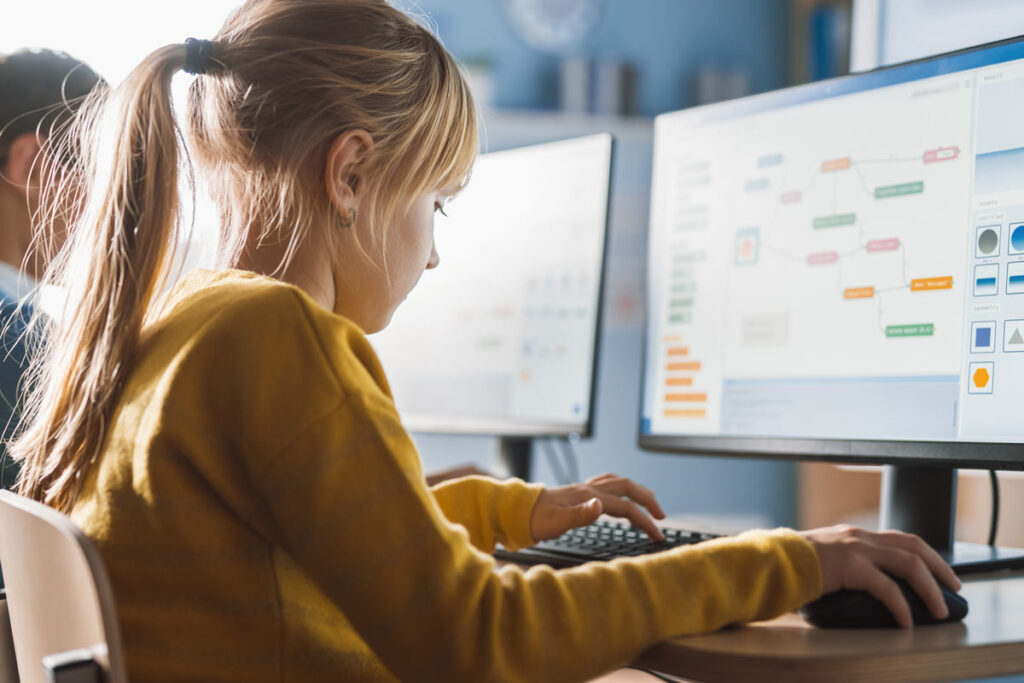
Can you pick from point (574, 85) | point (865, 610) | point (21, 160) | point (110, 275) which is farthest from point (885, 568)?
point (574, 85)

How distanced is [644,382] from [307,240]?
1.55ft

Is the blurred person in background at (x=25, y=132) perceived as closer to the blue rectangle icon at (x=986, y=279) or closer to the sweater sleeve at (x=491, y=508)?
the sweater sleeve at (x=491, y=508)

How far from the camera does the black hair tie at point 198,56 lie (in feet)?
2.66

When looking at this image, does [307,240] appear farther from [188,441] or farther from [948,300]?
[948,300]

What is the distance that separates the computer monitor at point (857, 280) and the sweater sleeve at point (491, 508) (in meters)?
0.24

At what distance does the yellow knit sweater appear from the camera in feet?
1.94

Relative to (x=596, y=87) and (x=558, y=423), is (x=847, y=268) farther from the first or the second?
(x=596, y=87)

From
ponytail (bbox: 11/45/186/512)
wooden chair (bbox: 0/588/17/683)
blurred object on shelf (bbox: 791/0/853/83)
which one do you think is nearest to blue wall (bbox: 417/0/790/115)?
blurred object on shelf (bbox: 791/0/853/83)

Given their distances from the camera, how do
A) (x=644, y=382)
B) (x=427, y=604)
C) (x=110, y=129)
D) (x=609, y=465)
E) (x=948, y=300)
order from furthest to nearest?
(x=609, y=465), (x=644, y=382), (x=948, y=300), (x=110, y=129), (x=427, y=604)

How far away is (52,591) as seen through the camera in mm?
581

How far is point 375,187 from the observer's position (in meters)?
0.84

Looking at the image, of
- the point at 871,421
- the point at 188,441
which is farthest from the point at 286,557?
the point at 871,421

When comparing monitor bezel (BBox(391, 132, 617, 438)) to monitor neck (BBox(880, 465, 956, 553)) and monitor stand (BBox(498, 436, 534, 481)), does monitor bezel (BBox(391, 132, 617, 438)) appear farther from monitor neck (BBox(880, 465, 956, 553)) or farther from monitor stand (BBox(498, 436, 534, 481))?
monitor neck (BBox(880, 465, 956, 553))

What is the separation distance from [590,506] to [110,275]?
0.42 m
